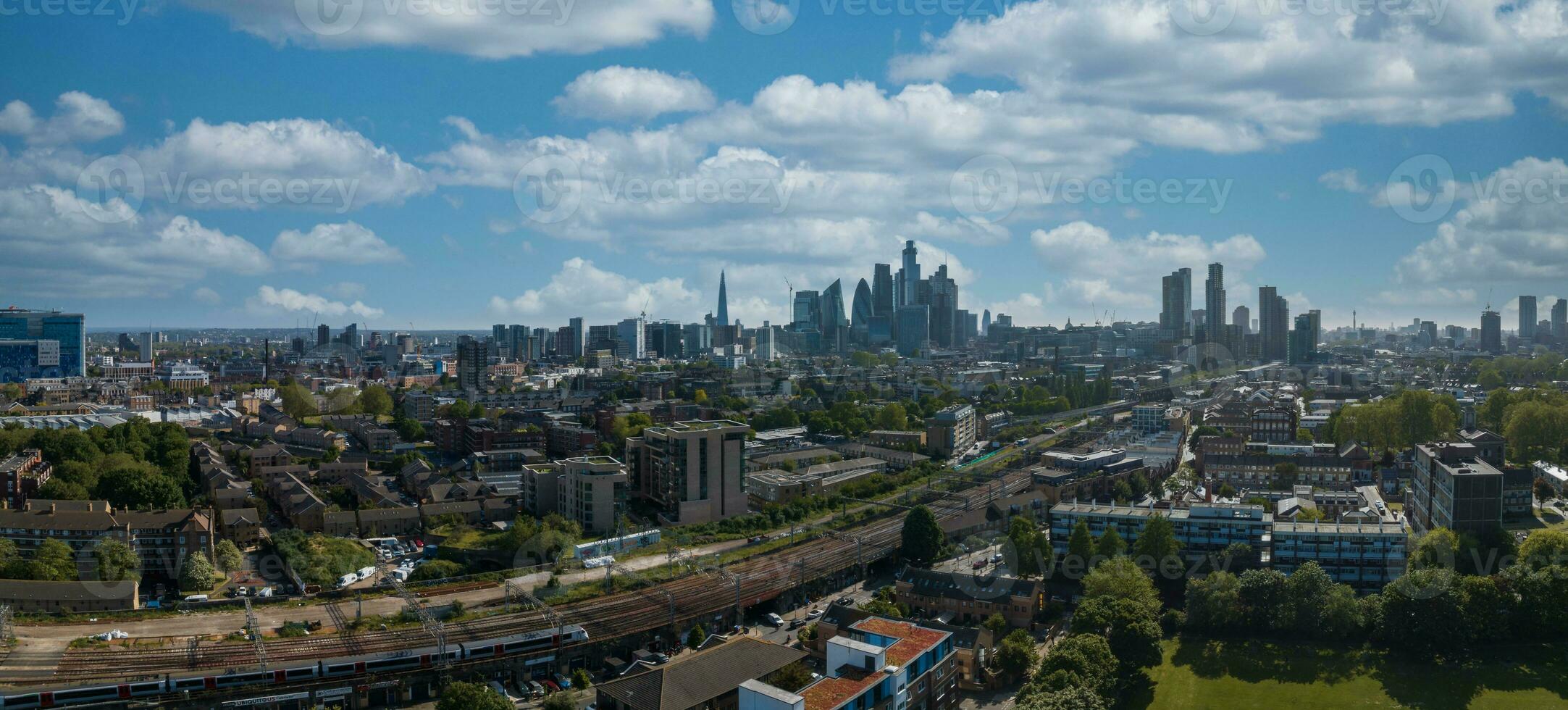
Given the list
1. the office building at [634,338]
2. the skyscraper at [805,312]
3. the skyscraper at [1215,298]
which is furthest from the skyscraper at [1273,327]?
the office building at [634,338]

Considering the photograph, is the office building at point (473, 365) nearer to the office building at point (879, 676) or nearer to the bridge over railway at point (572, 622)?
the bridge over railway at point (572, 622)

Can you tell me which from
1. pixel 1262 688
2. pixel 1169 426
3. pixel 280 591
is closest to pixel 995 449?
pixel 1169 426

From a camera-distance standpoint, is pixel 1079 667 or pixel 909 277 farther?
pixel 909 277

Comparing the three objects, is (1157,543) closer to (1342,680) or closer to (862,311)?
(1342,680)

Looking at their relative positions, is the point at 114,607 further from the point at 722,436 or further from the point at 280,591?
the point at 722,436

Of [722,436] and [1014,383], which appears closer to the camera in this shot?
[722,436]

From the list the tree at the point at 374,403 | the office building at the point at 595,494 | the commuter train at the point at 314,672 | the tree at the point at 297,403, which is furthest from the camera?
the tree at the point at 374,403

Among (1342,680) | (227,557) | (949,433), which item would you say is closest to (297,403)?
(227,557)
